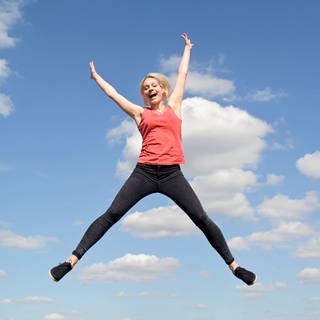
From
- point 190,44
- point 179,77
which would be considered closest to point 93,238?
point 179,77

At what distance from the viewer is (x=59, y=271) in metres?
8.34

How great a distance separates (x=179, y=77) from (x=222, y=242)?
11.0 feet

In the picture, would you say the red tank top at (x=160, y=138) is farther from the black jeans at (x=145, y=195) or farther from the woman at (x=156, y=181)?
the black jeans at (x=145, y=195)

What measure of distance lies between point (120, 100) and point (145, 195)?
192 centimetres

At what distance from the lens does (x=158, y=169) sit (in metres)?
8.62

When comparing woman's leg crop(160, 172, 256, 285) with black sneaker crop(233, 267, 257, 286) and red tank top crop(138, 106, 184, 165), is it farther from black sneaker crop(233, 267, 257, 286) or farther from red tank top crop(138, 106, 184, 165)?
red tank top crop(138, 106, 184, 165)

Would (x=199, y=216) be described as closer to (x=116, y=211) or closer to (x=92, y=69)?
(x=116, y=211)

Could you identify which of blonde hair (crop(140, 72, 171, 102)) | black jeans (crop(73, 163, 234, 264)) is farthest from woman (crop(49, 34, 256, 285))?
blonde hair (crop(140, 72, 171, 102))

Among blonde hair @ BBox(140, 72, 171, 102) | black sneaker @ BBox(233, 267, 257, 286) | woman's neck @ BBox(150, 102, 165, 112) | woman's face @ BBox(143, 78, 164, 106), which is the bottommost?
black sneaker @ BBox(233, 267, 257, 286)

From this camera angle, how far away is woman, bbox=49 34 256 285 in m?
8.49

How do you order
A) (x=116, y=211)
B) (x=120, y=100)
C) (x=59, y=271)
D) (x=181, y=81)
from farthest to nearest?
(x=181, y=81) → (x=120, y=100) → (x=116, y=211) → (x=59, y=271)

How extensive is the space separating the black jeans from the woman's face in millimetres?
1348

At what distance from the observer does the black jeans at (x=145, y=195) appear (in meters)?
8.48

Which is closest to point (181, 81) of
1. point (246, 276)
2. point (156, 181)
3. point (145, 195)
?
point (156, 181)
